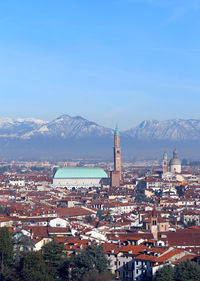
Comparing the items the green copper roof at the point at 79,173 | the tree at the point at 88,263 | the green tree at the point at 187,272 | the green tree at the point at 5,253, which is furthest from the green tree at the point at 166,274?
the green copper roof at the point at 79,173

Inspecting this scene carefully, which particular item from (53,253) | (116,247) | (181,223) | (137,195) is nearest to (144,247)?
(116,247)

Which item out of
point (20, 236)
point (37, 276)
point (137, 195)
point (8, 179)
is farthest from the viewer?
point (8, 179)

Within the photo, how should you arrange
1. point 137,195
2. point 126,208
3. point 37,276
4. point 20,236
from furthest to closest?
point 137,195 → point 126,208 → point 20,236 → point 37,276

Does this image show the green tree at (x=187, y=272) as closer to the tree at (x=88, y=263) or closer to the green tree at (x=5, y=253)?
the tree at (x=88, y=263)

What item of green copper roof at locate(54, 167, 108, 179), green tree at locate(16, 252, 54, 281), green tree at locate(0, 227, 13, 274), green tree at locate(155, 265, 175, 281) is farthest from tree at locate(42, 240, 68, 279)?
green copper roof at locate(54, 167, 108, 179)

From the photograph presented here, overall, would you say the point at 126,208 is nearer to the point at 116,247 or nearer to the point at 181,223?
the point at 181,223

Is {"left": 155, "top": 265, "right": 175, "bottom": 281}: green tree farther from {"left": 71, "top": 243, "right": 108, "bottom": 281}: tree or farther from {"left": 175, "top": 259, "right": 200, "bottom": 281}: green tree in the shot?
{"left": 71, "top": 243, "right": 108, "bottom": 281}: tree
